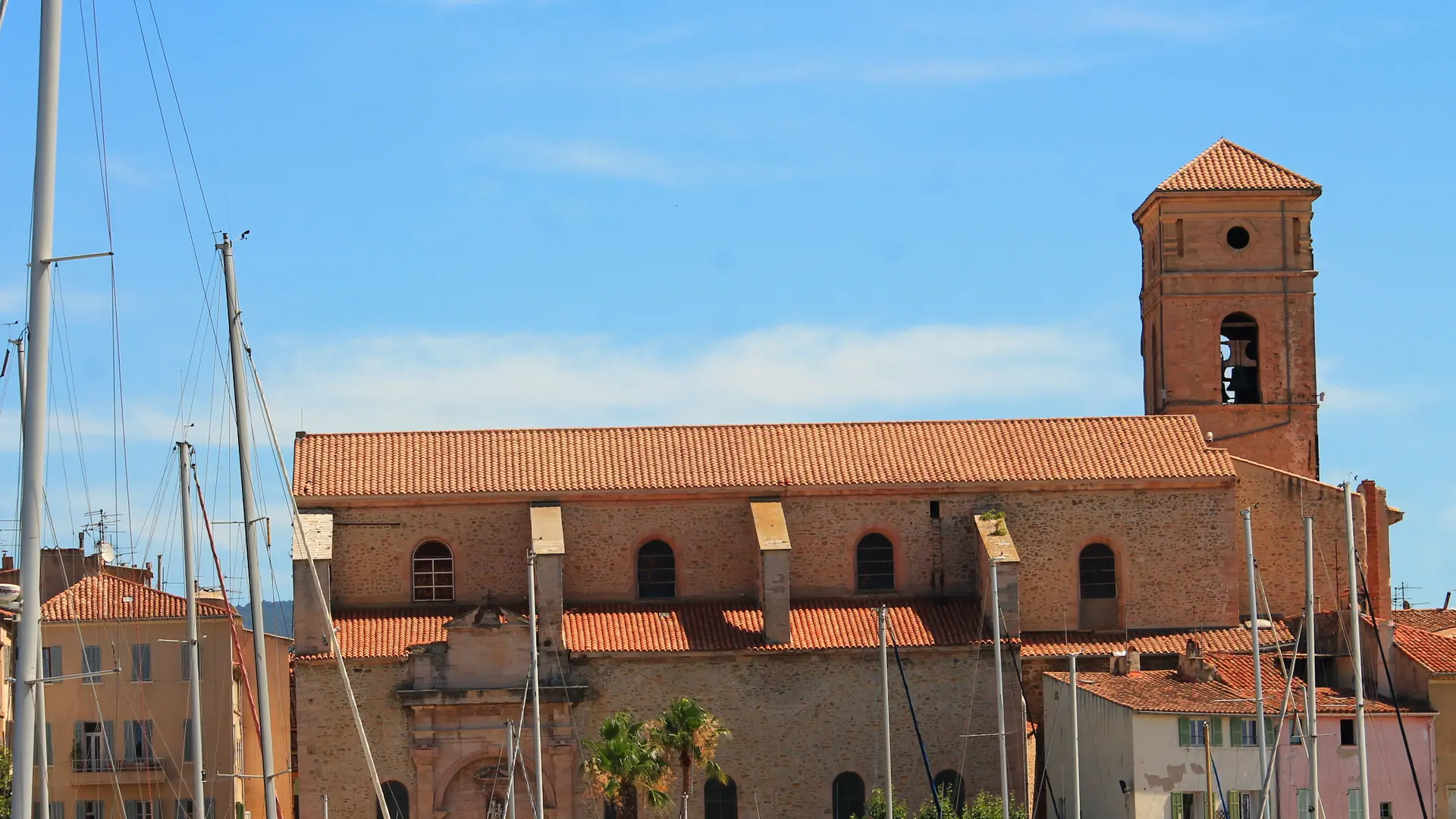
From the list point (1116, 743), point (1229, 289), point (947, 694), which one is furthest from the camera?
point (1229, 289)

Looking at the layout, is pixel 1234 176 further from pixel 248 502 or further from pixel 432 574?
pixel 248 502

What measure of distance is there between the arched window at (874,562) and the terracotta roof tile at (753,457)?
1.23 m

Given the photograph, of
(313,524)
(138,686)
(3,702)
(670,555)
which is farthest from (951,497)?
(3,702)

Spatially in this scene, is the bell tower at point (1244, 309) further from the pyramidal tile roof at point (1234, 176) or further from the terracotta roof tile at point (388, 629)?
the terracotta roof tile at point (388, 629)

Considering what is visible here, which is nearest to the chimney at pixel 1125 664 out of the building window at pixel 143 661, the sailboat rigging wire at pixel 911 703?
the sailboat rigging wire at pixel 911 703

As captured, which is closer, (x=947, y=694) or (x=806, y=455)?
(x=947, y=694)

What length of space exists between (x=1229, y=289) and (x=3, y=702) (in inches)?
1099

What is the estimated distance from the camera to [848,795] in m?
40.7

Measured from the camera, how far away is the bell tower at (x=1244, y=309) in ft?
155

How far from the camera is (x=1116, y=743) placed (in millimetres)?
37938

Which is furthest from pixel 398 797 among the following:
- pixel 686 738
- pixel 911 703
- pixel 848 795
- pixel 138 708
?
pixel 911 703

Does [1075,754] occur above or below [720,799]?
above

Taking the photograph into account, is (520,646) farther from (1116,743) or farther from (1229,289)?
(1229,289)

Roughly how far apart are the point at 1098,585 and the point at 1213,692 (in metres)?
5.24
